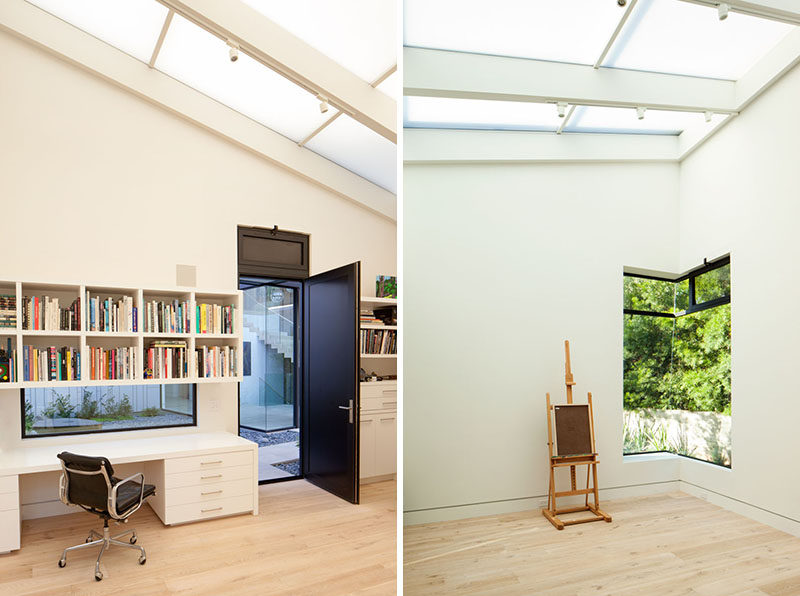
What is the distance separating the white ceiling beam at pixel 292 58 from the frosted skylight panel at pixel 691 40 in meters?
2.61

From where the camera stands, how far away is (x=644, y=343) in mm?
1502

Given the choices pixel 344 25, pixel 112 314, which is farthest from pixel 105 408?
pixel 344 25

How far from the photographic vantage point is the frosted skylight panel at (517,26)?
1542mm

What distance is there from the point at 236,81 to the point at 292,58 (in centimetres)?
105

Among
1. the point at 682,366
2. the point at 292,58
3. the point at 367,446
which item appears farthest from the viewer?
the point at 367,446

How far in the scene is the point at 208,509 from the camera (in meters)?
4.14

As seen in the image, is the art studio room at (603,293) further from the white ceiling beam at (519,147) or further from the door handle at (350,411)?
the door handle at (350,411)

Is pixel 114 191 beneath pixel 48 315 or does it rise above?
above

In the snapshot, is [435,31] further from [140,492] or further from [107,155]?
[107,155]

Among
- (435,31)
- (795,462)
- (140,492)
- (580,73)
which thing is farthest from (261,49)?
(795,462)

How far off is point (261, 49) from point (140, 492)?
284 centimetres

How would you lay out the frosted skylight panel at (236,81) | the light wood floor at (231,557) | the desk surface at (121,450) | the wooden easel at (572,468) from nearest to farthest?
1. the wooden easel at (572,468)
2. the light wood floor at (231,557)
3. the desk surface at (121,450)
4. the frosted skylight panel at (236,81)

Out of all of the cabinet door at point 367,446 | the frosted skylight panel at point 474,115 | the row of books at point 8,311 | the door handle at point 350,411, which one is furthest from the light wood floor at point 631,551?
the cabinet door at point 367,446

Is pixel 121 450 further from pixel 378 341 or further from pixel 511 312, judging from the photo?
pixel 511 312
